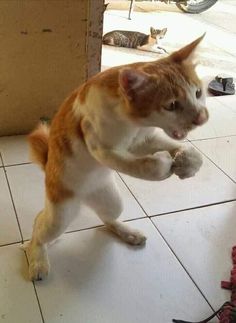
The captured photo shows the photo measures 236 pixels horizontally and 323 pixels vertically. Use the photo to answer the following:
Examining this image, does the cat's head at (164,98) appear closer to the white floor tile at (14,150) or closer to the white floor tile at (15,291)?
the white floor tile at (15,291)

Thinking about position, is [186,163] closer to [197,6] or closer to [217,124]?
[217,124]

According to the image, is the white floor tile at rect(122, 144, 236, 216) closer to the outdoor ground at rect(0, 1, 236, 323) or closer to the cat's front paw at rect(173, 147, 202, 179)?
the outdoor ground at rect(0, 1, 236, 323)

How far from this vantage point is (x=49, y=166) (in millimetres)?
961

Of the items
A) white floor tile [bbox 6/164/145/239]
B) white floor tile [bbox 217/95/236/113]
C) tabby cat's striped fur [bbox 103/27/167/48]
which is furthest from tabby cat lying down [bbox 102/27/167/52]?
white floor tile [bbox 6/164/145/239]

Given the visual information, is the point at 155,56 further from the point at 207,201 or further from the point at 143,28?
the point at 207,201

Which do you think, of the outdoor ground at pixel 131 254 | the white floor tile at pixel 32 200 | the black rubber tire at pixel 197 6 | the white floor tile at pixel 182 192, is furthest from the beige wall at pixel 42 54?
the black rubber tire at pixel 197 6

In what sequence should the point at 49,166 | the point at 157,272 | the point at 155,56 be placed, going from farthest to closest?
the point at 155,56, the point at 157,272, the point at 49,166

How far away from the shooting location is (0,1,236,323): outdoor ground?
3.22 feet

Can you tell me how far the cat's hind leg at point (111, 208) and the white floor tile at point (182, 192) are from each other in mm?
145

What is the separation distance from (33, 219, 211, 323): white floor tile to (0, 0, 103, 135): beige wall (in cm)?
62

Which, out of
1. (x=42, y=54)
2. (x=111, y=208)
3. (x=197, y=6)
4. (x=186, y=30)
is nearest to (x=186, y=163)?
(x=111, y=208)

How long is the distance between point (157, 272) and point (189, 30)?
2.51 metres

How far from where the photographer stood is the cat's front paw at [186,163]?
2.56ft

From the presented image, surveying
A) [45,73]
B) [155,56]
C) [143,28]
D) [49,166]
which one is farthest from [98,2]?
[143,28]
